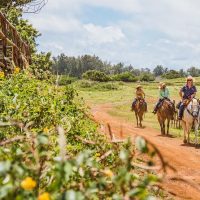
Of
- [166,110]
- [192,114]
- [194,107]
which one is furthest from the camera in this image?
[166,110]

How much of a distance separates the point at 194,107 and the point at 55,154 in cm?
1337

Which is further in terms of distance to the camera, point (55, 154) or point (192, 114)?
point (192, 114)

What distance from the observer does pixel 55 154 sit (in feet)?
17.0

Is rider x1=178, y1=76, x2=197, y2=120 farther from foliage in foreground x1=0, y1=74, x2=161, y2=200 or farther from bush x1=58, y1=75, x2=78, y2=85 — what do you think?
foliage in foreground x1=0, y1=74, x2=161, y2=200

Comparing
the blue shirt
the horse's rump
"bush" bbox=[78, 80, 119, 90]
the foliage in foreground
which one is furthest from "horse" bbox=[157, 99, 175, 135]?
"bush" bbox=[78, 80, 119, 90]

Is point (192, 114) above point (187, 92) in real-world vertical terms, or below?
below

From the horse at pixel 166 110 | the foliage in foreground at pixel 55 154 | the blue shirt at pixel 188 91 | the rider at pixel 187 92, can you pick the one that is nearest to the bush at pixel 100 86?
the horse at pixel 166 110

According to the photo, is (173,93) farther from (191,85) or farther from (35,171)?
(35,171)

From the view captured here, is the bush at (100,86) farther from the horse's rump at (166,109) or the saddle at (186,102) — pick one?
the saddle at (186,102)

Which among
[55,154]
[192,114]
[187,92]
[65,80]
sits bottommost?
[192,114]

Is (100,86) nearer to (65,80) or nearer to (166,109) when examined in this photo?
(65,80)

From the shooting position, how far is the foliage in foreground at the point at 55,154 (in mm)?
2607

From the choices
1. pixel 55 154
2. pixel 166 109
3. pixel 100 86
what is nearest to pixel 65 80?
pixel 166 109

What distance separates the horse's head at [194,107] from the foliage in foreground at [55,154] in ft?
26.0
